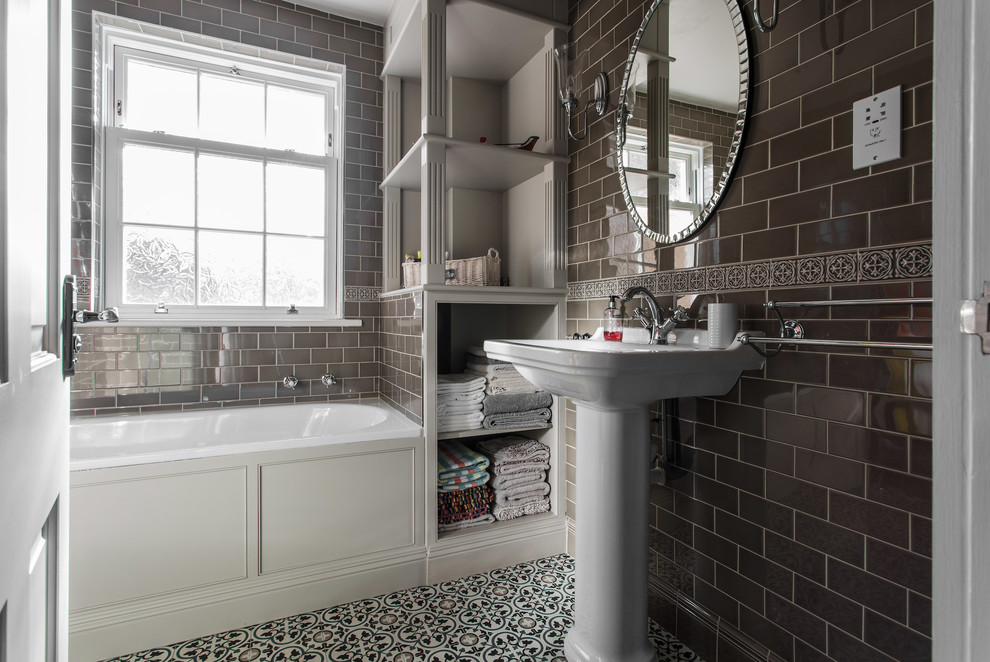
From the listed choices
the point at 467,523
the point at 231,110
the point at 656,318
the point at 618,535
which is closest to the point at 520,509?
the point at 467,523

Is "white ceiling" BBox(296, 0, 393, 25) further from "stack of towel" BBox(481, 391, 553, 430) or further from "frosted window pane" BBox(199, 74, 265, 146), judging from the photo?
"stack of towel" BBox(481, 391, 553, 430)

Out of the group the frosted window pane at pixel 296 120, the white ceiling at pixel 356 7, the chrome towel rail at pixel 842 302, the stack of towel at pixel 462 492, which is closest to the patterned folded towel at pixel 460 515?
the stack of towel at pixel 462 492

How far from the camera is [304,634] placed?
1.81 meters

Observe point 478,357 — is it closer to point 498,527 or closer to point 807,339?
point 498,527

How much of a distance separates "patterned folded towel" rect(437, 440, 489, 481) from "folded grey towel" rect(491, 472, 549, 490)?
9 centimetres

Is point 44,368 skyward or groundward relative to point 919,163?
groundward

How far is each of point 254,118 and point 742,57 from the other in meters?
2.49

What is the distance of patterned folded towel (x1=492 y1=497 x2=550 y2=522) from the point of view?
230 cm

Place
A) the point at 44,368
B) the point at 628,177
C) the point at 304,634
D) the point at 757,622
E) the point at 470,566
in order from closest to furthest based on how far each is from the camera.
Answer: the point at 44,368
the point at 757,622
the point at 304,634
the point at 628,177
the point at 470,566

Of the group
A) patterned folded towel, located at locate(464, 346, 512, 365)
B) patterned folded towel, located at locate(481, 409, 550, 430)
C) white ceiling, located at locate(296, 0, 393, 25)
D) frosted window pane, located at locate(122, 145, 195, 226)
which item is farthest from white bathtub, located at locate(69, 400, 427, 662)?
white ceiling, located at locate(296, 0, 393, 25)

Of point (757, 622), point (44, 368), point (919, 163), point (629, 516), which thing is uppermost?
point (919, 163)

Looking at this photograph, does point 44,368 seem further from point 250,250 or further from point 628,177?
point 250,250

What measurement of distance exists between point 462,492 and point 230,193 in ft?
6.64
